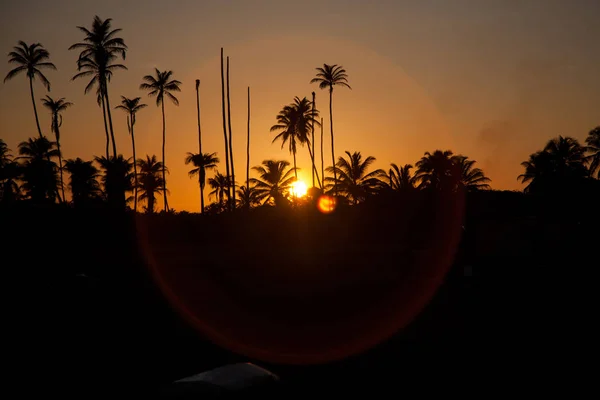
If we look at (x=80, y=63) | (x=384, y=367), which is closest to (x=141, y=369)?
(x=384, y=367)

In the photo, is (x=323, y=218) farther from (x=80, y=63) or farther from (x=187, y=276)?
(x=80, y=63)

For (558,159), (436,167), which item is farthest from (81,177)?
(558,159)

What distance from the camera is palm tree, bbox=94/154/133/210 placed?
5100 cm

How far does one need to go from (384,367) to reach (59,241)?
953 inches

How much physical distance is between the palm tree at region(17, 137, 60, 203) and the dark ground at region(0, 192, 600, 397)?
2647 centimetres

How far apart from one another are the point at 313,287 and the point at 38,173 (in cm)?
4387

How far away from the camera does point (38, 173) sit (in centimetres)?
5819

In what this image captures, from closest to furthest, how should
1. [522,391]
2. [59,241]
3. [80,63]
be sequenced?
[522,391] < [59,241] < [80,63]

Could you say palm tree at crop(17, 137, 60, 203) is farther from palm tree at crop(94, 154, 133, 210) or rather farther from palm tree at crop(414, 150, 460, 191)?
palm tree at crop(414, 150, 460, 191)

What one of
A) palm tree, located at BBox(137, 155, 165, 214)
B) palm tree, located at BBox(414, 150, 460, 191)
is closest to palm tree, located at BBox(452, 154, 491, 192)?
palm tree, located at BBox(414, 150, 460, 191)

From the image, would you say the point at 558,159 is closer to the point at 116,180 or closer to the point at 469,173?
the point at 469,173

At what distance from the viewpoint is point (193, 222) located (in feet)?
123

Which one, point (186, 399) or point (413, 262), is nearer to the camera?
point (186, 399)

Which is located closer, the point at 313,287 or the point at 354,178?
the point at 313,287
